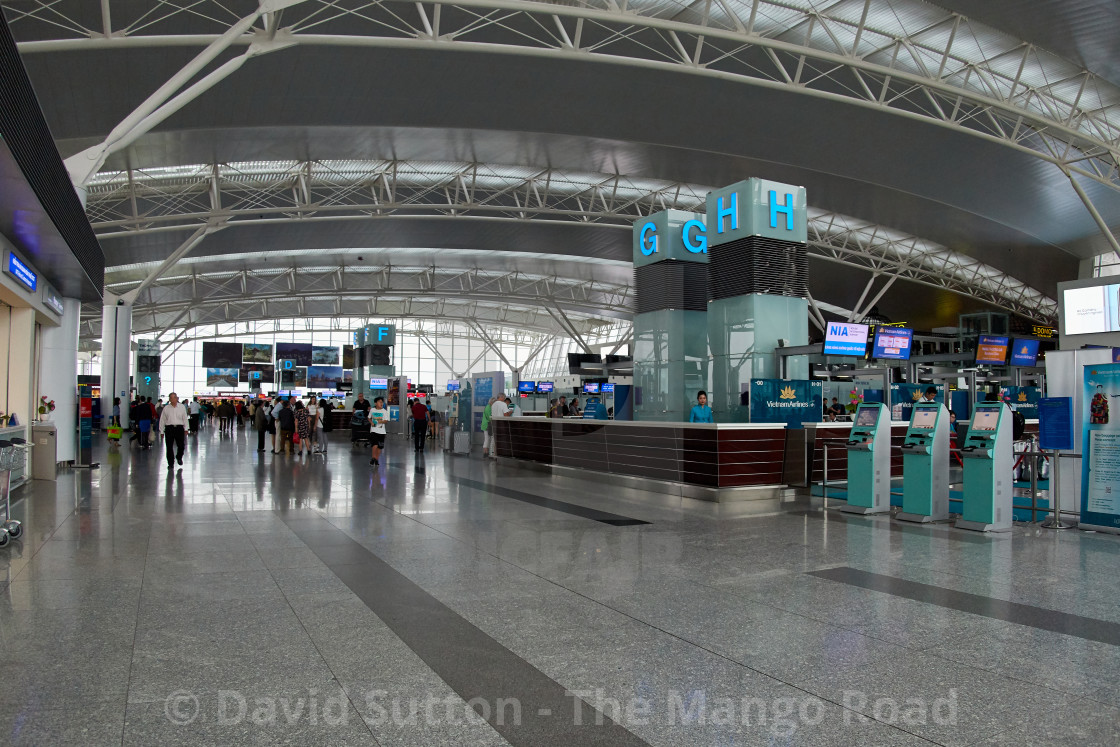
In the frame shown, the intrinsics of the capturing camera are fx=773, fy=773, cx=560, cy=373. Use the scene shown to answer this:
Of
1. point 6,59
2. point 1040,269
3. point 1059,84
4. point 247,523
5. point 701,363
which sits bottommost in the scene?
point 247,523

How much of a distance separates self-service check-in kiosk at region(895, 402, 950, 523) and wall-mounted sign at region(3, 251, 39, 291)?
12.1 meters

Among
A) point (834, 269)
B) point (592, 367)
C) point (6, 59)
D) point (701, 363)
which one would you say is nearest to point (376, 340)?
point (592, 367)

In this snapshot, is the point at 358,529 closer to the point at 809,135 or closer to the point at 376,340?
the point at 809,135

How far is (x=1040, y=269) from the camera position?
3300cm

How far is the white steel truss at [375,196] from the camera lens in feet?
82.0

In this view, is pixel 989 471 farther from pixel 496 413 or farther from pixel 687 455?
pixel 496 413

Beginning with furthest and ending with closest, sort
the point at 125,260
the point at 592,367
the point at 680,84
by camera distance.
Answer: the point at 125,260, the point at 592,367, the point at 680,84

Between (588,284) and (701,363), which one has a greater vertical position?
(588,284)

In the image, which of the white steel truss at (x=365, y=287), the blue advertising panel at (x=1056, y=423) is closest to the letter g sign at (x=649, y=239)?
the blue advertising panel at (x=1056, y=423)

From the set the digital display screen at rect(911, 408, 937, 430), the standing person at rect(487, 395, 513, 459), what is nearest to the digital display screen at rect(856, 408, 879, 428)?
the digital display screen at rect(911, 408, 937, 430)

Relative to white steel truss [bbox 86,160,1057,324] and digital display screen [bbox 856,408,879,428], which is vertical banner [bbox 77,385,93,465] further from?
digital display screen [bbox 856,408,879,428]

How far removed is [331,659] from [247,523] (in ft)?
17.1

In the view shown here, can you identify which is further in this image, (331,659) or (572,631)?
(572,631)

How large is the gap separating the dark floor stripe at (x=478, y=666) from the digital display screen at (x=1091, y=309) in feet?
29.0
